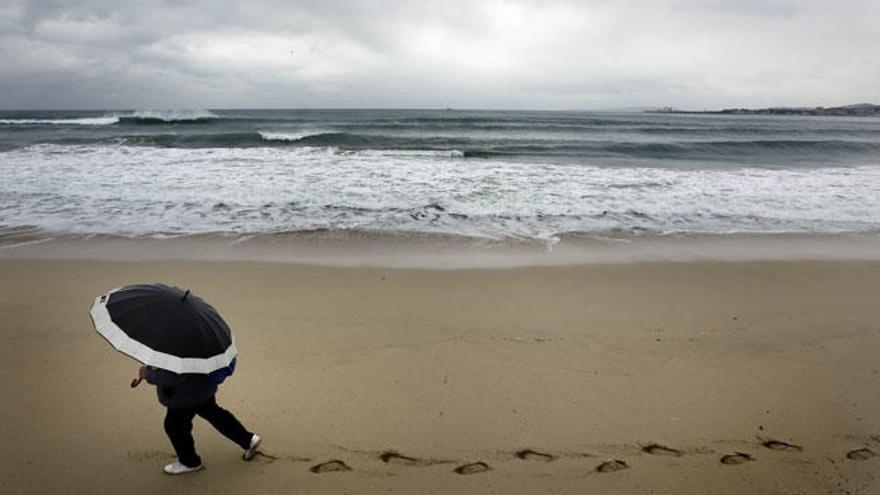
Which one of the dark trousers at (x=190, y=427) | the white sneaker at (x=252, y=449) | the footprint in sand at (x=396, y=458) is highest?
the dark trousers at (x=190, y=427)

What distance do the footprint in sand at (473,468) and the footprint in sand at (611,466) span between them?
669 mm

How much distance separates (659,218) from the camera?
31.7 feet

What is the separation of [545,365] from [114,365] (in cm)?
349

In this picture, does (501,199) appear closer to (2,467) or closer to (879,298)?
(879,298)

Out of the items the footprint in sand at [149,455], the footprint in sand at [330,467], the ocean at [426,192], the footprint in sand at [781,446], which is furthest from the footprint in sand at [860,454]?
the ocean at [426,192]

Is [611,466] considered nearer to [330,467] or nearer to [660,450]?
[660,450]

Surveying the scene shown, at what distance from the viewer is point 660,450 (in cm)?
309

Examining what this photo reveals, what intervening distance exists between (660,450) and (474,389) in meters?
1.30

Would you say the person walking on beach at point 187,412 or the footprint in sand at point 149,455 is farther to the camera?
the footprint in sand at point 149,455

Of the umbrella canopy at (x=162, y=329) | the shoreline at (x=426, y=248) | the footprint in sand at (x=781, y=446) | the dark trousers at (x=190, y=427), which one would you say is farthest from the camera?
the shoreline at (x=426, y=248)

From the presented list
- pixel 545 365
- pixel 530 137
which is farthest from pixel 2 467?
pixel 530 137

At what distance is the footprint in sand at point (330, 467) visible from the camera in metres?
2.91

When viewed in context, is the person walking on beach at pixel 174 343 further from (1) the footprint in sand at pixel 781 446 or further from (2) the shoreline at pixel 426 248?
(2) the shoreline at pixel 426 248

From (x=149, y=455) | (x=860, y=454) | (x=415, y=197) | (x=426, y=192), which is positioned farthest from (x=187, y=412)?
(x=426, y=192)
